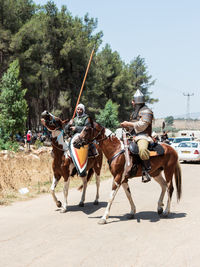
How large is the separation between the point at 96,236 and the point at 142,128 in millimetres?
2665

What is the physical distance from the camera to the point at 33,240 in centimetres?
605

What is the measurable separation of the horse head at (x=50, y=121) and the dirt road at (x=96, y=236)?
2.13 meters

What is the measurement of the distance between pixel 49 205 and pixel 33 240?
10.2ft

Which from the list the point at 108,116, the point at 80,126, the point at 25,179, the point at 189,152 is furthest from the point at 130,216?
the point at 108,116

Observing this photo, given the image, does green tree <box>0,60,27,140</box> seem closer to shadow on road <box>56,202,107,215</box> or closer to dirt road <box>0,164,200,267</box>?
dirt road <box>0,164,200,267</box>

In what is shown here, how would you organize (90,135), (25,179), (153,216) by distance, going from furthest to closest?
(25,179)
(153,216)
(90,135)

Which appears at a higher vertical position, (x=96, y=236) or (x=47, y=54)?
(x=47, y=54)

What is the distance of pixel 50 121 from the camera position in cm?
838

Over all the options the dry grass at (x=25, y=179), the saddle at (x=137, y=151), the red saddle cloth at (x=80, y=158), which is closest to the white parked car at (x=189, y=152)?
the dry grass at (x=25, y=179)

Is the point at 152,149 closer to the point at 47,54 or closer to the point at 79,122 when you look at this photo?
the point at 79,122

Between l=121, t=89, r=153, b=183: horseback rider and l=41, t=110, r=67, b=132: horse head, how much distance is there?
6.11ft

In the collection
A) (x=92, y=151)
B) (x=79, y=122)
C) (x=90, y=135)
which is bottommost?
(x=92, y=151)

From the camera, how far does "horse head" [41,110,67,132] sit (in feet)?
27.2

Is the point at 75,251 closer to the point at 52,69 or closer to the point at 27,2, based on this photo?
the point at 52,69
